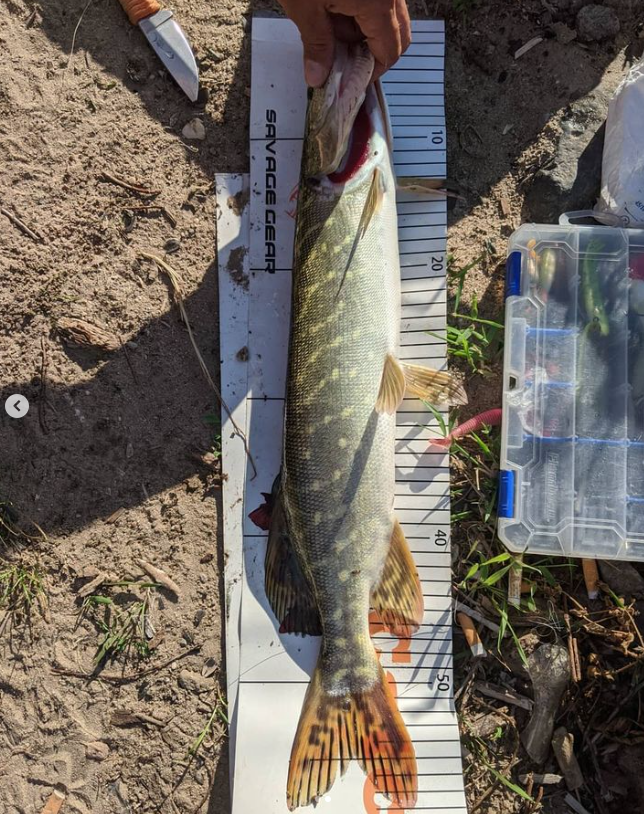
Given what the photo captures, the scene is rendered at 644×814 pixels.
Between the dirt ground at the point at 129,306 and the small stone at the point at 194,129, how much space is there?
0.10ft

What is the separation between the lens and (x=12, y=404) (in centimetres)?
226

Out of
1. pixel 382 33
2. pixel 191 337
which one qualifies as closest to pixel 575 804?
pixel 191 337

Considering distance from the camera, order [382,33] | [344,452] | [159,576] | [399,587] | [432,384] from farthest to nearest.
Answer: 1. [159,576]
2. [432,384]
3. [399,587]
4. [344,452]
5. [382,33]

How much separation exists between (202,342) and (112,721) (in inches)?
59.0

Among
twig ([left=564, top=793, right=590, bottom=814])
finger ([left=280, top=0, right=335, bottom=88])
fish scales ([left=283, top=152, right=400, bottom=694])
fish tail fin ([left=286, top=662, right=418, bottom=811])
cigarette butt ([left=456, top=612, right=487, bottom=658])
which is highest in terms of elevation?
finger ([left=280, top=0, right=335, bottom=88])

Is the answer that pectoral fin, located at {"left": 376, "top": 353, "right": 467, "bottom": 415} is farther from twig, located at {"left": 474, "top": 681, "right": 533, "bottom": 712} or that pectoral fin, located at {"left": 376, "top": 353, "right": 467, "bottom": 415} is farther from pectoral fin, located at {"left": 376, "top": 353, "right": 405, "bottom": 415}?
twig, located at {"left": 474, "top": 681, "right": 533, "bottom": 712}

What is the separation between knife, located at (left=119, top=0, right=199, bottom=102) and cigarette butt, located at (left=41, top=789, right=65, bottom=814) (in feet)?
9.14

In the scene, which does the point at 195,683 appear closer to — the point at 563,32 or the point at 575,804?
the point at 575,804

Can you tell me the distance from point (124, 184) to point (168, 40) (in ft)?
1.99

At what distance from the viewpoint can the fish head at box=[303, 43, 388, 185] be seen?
182 cm

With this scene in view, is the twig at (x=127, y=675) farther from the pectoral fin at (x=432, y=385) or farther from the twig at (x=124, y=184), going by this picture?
the twig at (x=124, y=184)

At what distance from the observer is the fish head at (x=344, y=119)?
1.82m

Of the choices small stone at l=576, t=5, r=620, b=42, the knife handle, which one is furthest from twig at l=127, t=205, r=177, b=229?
small stone at l=576, t=5, r=620, b=42

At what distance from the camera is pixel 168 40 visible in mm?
2299
